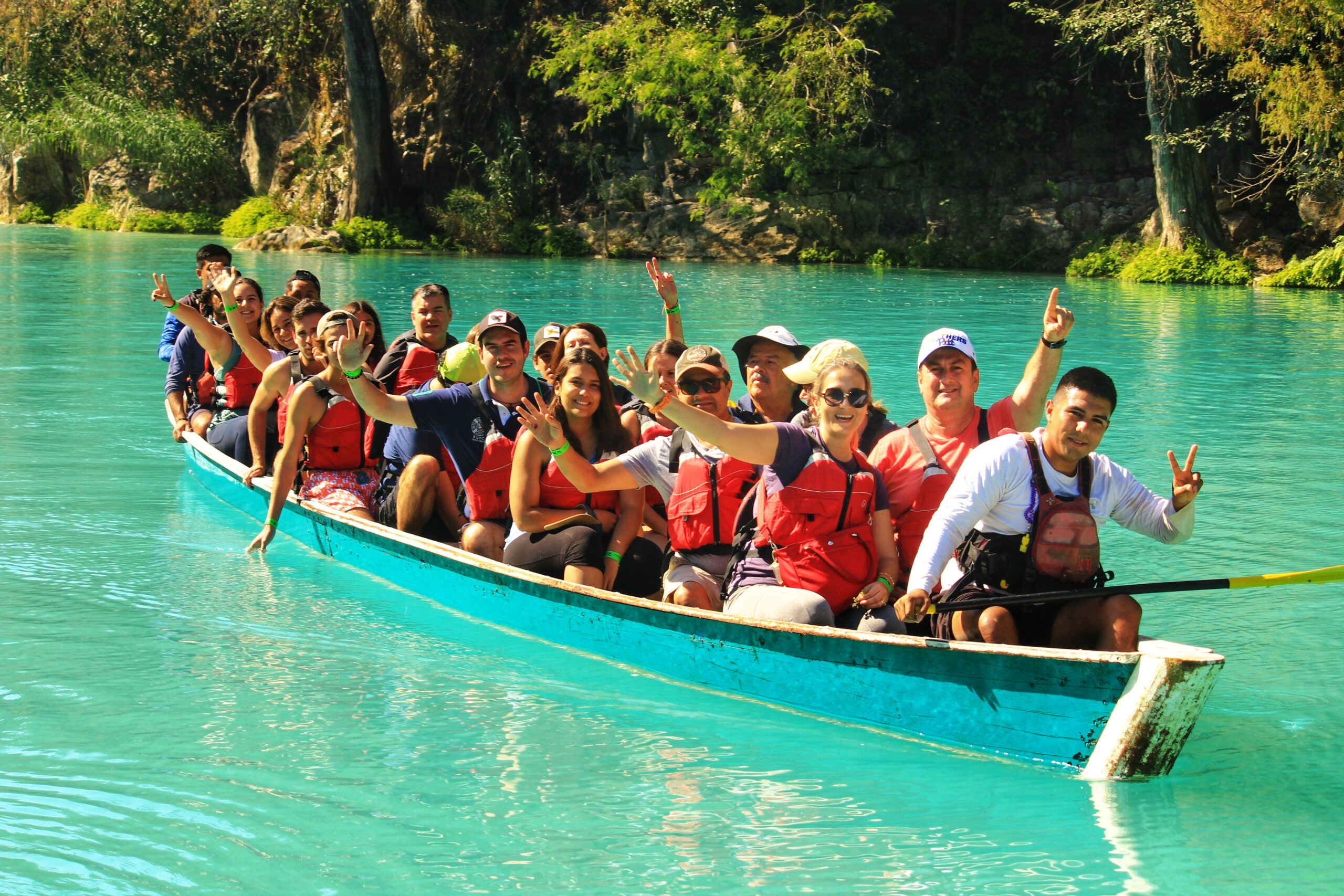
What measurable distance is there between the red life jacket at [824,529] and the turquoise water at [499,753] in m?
0.50

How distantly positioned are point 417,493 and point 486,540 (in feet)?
1.73

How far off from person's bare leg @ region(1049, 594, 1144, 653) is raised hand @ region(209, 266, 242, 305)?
15.6 feet

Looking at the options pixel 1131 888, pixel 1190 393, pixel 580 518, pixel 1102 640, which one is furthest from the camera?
pixel 1190 393

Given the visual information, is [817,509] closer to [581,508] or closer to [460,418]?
[581,508]

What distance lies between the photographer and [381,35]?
1160 inches

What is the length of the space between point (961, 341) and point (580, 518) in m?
1.54

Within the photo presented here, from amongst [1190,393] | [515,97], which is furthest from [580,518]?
[515,97]

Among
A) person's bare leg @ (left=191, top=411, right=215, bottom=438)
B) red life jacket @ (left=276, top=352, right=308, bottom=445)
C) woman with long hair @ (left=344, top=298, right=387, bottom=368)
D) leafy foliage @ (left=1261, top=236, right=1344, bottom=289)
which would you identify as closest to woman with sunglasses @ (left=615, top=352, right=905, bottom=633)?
red life jacket @ (left=276, top=352, right=308, bottom=445)

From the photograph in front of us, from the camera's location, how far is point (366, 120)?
28.1 meters

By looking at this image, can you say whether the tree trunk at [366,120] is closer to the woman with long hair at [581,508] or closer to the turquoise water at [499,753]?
the turquoise water at [499,753]

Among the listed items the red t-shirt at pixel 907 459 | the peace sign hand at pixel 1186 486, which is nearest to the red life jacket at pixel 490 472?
the red t-shirt at pixel 907 459

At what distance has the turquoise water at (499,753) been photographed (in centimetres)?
348

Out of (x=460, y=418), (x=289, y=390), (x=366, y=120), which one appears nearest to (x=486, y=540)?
(x=460, y=418)

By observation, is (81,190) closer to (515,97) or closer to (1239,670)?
(515,97)
